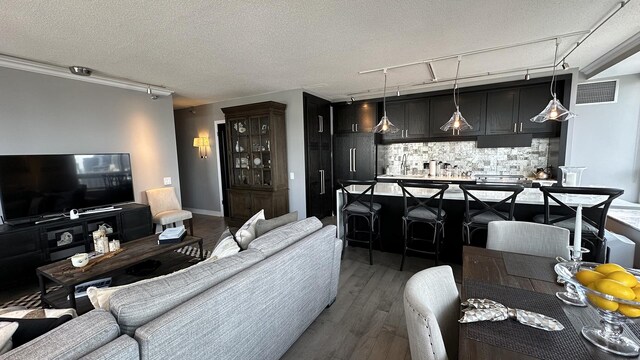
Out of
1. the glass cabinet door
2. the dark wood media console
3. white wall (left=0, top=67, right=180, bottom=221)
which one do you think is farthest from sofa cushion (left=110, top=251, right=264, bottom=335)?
white wall (left=0, top=67, right=180, bottom=221)

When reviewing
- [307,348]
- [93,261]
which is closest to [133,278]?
[93,261]

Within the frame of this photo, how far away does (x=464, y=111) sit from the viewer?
15.6 feet

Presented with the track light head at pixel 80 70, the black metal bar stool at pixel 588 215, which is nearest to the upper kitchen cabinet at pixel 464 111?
the black metal bar stool at pixel 588 215

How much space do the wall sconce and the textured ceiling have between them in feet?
7.10

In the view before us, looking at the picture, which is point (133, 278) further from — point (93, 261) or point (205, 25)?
point (205, 25)

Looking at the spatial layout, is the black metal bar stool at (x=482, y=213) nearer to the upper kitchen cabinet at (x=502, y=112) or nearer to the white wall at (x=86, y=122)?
the upper kitchen cabinet at (x=502, y=112)

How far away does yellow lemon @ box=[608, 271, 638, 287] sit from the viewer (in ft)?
2.73

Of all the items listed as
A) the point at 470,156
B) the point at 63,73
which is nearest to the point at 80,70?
the point at 63,73

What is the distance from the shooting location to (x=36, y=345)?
2.85 feet

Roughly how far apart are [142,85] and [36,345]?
4.38 meters

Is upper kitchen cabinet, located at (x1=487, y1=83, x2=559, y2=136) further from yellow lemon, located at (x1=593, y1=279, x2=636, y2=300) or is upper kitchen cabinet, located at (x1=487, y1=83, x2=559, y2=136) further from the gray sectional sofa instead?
yellow lemon, located at (x1=593, y1=279, x2=636, y2=300)

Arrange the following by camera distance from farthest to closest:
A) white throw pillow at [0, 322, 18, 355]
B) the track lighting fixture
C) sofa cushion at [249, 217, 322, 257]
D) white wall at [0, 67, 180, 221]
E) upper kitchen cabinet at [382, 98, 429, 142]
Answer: upper kitchen cabinet at [382, 98, 429, 142], the track lighting fixture, white wall at [0, 67, 180, 221], sofa cushion at [249, 217, 322, 257], white throw pillow at [0, 322, 18, 355]

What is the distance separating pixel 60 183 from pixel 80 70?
4.90ft

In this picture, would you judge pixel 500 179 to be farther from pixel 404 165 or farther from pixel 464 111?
pixel 404 165
